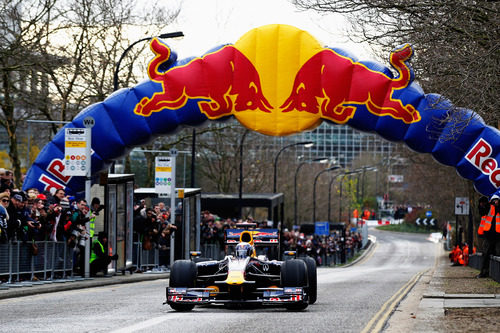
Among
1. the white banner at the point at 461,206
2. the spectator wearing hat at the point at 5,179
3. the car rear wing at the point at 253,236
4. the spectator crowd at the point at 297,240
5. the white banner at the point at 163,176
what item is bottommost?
the spectator crowd at the point at 297,240

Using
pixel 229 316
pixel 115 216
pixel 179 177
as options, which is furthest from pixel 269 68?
pixel 179 177

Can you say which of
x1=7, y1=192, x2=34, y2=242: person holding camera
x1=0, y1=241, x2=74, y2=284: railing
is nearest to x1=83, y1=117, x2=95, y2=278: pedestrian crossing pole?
x1=0, y1=241, x2=74, y2=284: railing

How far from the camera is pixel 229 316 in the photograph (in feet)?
48.1

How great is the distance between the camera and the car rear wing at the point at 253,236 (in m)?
17.5

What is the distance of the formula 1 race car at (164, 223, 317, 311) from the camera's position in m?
15.5

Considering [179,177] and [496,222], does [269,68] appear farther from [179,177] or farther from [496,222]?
[179,177]

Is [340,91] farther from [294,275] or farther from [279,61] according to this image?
[294,275]

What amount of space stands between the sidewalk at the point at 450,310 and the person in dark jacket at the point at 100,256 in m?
8.55

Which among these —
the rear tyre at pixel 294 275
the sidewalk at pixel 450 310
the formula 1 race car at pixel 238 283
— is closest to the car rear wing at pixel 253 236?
the formula 1 race car at pixel 238 283

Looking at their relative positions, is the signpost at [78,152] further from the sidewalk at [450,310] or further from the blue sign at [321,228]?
the blue sign at [321,228]

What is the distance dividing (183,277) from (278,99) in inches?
504

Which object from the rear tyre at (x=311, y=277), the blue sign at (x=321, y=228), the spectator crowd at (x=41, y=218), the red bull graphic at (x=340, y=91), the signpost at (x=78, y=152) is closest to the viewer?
the rear tyre at (x=311, y=277)

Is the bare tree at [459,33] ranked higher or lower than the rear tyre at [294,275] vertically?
higher

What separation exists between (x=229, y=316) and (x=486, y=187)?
14.0 metres
